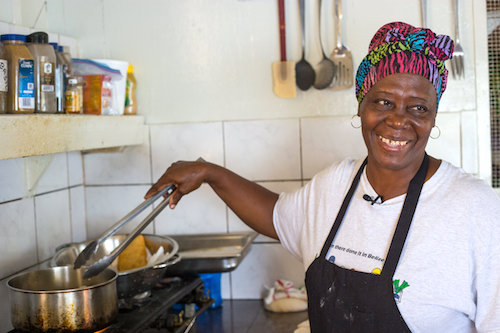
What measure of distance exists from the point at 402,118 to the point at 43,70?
0.92 m

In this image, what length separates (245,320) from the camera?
191cm

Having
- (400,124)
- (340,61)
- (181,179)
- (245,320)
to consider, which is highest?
(340,61)

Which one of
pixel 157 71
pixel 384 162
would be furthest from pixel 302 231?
pixel 157 71

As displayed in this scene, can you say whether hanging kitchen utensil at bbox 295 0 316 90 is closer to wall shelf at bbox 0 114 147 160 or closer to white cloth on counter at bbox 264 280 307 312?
wall shelf at bbox 0 114 147 160

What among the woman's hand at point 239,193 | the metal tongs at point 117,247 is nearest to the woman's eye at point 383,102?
the woman's hand at point 239,193

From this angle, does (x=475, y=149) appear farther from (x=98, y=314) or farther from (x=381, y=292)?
(x=98, y=314)

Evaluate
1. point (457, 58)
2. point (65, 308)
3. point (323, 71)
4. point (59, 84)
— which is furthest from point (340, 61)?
point (65, 308)

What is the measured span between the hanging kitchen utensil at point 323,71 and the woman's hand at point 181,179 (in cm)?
65

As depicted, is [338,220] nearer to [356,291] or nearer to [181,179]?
[356,291]

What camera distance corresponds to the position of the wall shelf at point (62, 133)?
4.51 ft

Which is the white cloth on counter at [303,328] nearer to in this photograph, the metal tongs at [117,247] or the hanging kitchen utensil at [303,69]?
the metal tongs at [117,247]

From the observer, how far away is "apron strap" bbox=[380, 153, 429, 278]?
4.01 ft

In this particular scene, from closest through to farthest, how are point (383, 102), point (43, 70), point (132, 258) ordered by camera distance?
1. point (383, 102)
2. point (43, 70)
3. point (132, 258)

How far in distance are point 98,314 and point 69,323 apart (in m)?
0.07
